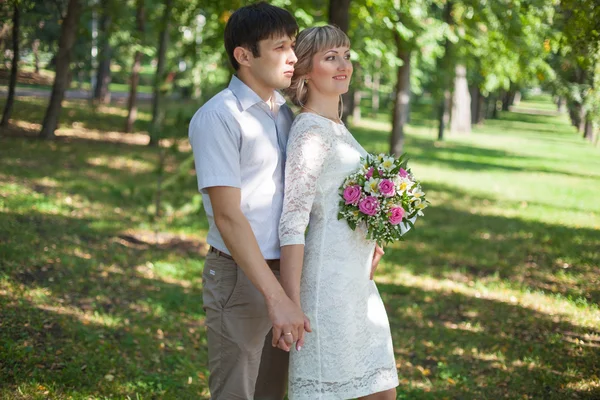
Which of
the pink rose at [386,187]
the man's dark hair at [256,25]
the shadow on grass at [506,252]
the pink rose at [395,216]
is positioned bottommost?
the shadow on grass at [506,252]

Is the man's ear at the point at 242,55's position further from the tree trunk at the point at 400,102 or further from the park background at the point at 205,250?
the tree trunk at the point at 400,102

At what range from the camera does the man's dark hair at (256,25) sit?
9.55 feet

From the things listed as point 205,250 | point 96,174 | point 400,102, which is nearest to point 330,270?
point 205,250

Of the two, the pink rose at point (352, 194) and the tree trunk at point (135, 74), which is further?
the tree trunk at point (135, 74)

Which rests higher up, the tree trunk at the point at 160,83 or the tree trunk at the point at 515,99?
the tree trunk at the point at 515,99

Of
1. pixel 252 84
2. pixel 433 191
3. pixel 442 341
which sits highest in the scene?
pixel 252 84

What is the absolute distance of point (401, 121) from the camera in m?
17.1

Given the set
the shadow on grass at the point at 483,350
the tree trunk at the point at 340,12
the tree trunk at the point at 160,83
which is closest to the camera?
the shadow on grass at the point at 483,350

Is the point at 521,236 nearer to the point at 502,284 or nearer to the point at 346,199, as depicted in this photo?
the point at 502,284

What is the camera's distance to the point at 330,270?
3.26 m

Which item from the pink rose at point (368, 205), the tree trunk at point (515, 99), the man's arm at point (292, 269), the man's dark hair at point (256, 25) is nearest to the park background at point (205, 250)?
the man's arm at point (292, 269)

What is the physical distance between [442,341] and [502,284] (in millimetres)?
2216

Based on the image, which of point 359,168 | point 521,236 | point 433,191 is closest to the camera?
point 359,168

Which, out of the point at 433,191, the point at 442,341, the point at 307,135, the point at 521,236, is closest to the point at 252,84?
the point at 307,135
